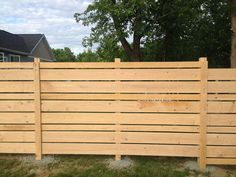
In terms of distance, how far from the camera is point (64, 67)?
5375 millimetres

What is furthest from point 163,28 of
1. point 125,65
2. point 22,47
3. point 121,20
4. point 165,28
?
point 22,47

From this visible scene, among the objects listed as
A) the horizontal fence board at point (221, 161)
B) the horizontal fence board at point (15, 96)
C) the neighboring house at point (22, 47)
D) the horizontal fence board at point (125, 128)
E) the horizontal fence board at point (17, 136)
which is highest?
the neighboring house at point (22, 47)

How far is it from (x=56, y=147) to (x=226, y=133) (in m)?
2.93

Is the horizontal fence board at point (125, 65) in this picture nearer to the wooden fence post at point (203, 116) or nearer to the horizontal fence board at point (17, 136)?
the wooden fence post at point (203, 116)

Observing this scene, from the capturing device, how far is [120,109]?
533cm

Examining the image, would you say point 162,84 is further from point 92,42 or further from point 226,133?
point 92,42

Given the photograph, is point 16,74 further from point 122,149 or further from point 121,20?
point 121,20

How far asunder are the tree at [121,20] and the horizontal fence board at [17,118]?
29.5 ft

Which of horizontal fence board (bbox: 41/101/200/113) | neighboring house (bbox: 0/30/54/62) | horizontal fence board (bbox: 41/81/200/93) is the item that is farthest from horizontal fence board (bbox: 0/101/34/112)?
neighboring house (bbox: 0/30/54/62)

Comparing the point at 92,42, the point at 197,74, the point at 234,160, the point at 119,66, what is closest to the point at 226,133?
the point at 234,160

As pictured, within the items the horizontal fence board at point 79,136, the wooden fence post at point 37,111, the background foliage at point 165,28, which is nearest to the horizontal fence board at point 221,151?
the horizontal fence board at point 79,136

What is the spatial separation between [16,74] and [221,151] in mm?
3766

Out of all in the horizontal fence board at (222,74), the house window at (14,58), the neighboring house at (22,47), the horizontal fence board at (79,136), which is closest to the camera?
the horizontal fence board at (222,74)

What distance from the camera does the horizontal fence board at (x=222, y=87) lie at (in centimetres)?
512
